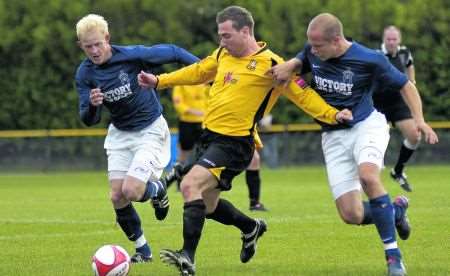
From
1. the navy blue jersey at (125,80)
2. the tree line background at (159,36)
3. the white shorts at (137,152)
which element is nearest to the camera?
the white shorts at (137,152)

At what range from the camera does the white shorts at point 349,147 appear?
8328 mm

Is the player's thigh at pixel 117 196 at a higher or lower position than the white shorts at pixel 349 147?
lower

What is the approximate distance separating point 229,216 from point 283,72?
4.41 feet

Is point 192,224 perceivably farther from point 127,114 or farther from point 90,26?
point 90,26

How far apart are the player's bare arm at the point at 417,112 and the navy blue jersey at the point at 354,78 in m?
0.07

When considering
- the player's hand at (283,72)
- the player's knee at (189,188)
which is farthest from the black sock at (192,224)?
the player's hand at (283,72)

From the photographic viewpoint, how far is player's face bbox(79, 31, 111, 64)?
913 centimetres

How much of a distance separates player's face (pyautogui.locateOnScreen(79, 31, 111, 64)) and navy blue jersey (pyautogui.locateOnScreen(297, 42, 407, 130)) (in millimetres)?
1838

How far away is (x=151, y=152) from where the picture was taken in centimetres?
942

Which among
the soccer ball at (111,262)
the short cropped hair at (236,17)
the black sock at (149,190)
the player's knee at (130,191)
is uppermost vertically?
the short cropped hair at (236,17)

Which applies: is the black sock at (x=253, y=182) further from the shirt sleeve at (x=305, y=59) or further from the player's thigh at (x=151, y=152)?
the shirt sleeve at (x=305, y=59)

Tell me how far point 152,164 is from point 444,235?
9.95 feet

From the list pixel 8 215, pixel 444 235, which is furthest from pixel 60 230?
pixel 444 235

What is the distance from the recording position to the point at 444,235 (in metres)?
10.4
